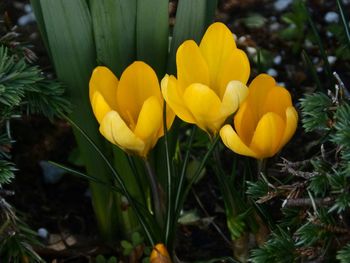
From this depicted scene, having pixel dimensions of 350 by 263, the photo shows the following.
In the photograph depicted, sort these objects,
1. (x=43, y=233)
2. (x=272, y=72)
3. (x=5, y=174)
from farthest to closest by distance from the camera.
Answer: (x=272, y=72), (x=43, y=233), (x=5, y=174)

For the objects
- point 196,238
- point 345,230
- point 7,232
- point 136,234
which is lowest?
point 196,238

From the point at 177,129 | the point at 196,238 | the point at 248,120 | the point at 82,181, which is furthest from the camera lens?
the point at 82,181

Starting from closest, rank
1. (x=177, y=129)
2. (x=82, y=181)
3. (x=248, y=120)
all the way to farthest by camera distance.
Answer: (x=248, y=120) < (x=177, y=129) < (x=82, y=181)

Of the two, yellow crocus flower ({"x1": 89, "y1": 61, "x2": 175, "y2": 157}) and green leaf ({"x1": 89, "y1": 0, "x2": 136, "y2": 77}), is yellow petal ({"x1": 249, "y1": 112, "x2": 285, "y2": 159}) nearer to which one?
yellow crocus flower ({"x1": 89, "y1": 61, "x2": 175, "y2": 157})

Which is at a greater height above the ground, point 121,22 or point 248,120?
point 121,22

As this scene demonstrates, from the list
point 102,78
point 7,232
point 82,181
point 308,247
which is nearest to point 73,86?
point 102,78

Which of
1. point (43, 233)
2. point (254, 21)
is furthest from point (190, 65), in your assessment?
point (254, 21)

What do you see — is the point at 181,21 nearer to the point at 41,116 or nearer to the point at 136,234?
the point at 136,234

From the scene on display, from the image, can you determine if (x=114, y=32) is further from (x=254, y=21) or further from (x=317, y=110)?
(x=254, y=21)
